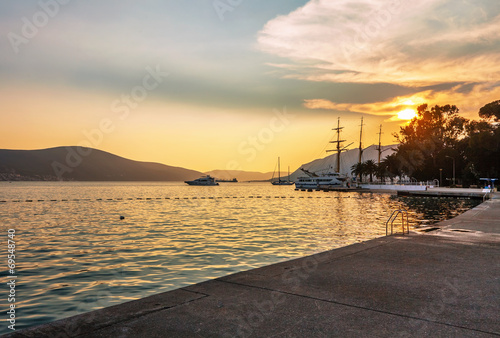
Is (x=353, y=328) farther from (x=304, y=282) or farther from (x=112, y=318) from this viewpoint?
(x=112, y=318)

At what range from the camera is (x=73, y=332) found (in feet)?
16.2

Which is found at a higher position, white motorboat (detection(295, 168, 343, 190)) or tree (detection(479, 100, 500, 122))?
tree (detection(479, 100, 500, 122))

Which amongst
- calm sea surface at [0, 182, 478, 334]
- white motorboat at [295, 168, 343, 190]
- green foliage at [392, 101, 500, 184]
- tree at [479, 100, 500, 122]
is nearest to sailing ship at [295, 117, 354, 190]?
white motorboat at [295, 168, 343, 190]

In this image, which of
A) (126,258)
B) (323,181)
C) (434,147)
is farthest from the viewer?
(323,181)

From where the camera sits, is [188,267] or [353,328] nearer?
[353,328]

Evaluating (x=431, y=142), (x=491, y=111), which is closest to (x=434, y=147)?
(x=431, y=142)

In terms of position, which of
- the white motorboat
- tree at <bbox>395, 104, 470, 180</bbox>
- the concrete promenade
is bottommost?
the concrete promenade

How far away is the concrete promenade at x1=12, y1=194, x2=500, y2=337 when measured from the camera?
5031 mm

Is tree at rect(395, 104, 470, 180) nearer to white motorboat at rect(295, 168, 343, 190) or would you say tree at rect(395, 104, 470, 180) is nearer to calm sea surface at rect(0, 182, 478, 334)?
white motorboat at rect(295, 168, 343, 190)

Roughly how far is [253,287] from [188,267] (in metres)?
7.60

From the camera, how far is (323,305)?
19.8 ft

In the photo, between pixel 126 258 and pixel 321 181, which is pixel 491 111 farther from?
pixel 126 258

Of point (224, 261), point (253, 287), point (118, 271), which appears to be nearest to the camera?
point (253, 287)

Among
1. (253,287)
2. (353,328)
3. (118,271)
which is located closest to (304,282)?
(253,287)
